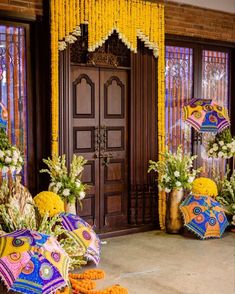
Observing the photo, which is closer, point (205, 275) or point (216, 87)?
point (205, 275)

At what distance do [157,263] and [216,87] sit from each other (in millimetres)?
3384

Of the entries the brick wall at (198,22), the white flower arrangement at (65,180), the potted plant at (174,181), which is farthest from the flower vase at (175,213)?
the brick wall at (198,22)

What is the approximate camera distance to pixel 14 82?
5129 millimetres

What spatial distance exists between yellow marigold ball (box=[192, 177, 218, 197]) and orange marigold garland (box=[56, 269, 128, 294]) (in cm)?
207

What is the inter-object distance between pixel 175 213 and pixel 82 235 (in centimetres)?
190

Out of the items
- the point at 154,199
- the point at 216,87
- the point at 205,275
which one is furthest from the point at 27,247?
the point at 216,87

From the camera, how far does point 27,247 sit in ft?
8.00

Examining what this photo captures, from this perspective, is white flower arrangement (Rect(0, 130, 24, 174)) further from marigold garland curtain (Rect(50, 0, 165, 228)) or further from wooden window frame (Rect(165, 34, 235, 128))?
wooden window frame (Rect(165, 34, 235, 128))

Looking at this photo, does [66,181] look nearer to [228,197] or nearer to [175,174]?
[175,174]

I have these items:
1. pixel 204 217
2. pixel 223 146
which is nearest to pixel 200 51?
pixel 223 146

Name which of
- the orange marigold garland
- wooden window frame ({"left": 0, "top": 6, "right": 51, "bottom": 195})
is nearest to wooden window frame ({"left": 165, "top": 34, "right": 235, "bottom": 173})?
wooden window frame ({"left": 0, "top": 6, "right": 51, "bottom": 195})

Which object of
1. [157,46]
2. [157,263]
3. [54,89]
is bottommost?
[157,263]

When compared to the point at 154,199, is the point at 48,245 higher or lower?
higher

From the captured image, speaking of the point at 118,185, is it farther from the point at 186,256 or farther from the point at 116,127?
the point at 186,256
